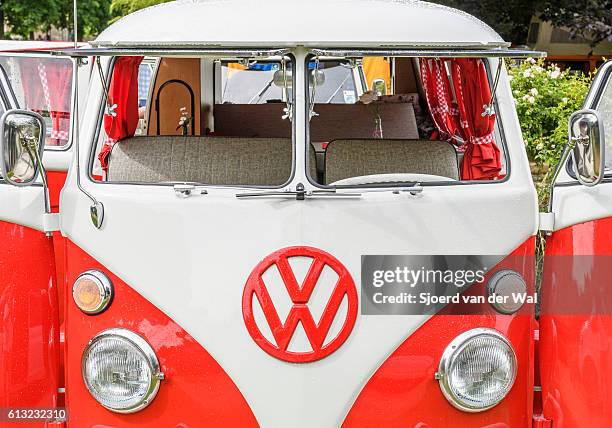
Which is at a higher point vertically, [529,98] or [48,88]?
[48,88]

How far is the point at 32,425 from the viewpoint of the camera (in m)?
3.68

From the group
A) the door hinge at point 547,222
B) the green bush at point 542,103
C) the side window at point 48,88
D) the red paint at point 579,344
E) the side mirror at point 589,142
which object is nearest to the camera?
the side mirror at point 589,142

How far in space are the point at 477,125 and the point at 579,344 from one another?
123 cm

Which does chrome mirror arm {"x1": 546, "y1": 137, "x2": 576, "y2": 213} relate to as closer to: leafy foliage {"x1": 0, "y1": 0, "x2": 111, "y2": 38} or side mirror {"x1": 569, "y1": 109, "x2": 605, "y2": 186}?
side mirror {"x1": 569, "y1": 109, "x2": 605, "y2": 186}

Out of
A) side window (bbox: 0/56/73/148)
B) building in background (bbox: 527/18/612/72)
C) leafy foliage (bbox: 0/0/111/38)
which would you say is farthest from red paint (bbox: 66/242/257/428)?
leafy foliage (bbox: 0/0/111/38)

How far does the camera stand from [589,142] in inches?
133

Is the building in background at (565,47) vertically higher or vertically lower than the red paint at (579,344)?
higher

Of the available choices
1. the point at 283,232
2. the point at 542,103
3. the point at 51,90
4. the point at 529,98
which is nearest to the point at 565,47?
the point at 542,103

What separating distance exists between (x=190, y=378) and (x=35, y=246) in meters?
0.82

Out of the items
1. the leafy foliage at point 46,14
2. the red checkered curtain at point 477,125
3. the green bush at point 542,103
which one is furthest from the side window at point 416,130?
the leafy foliage at point 46,14

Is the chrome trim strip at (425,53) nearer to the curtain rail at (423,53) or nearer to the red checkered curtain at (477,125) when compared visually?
the curtain rail at (423,53)

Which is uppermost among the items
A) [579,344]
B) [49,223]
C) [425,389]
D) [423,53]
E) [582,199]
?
Result: [423,53]

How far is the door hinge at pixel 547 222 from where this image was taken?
11.8 feet

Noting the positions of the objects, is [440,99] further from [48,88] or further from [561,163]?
[48,88]
